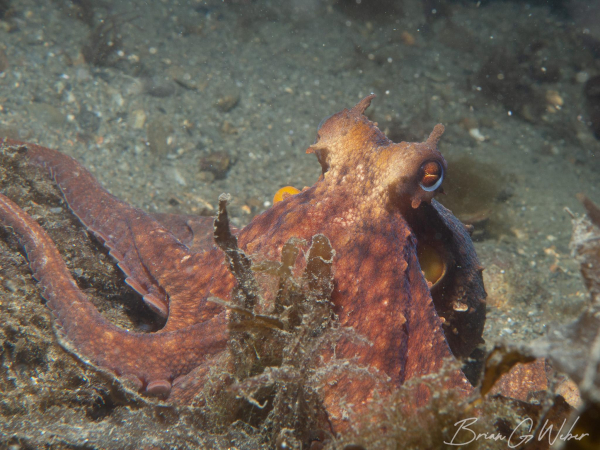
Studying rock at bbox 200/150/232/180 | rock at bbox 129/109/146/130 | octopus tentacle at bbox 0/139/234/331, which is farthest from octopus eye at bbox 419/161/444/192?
rock at bbox 129/109/146/130

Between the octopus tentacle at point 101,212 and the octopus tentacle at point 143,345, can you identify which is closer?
the octopus tentacle at point 143,345

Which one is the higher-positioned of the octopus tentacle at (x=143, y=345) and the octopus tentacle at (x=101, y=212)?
the octopus tentacle at (x=101, y=212)

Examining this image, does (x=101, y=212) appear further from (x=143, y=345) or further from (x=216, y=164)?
(x=216, y=164)

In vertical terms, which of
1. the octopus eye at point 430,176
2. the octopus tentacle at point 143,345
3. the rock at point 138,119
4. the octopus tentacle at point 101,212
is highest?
the octopus eye at point 430,176

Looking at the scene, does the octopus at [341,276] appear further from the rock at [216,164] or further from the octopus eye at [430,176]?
the rock at [216,164]

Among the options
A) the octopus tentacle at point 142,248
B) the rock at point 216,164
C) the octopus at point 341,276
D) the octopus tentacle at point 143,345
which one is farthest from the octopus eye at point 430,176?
the rock at point 216,164

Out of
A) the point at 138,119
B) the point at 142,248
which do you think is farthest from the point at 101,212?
the point at 138,119

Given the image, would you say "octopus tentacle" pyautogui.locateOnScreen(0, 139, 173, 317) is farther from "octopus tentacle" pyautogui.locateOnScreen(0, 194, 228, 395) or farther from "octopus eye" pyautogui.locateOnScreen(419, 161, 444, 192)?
"octopus eye" pyautogui.locateOnScreen(419, 161, 444, 192)

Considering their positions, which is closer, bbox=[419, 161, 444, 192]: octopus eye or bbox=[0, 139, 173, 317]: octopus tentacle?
bbox=[419, 161, 444, 192]: octopus eye

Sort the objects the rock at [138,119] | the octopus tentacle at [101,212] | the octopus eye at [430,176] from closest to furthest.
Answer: the octopus eye at [430,176] < the octopus tentacle at [101,212] < the rock at [138,119]
